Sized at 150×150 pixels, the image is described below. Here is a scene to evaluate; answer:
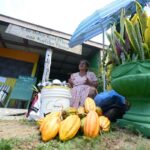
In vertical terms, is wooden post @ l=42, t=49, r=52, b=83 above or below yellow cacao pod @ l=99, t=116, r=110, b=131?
above

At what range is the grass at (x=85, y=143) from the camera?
2070mm

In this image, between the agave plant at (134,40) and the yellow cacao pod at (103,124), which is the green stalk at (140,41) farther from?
the yellow cacao pod at (103,124)

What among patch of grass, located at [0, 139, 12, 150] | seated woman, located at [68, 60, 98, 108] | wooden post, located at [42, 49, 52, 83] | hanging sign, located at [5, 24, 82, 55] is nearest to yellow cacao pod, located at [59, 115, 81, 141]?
patch of grass, located at [0, 139, 12, 150]

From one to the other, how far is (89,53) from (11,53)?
8.79ft

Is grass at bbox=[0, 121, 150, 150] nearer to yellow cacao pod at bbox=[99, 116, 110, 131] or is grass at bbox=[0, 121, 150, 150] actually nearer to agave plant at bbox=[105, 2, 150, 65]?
yellow cacao pod at bbox=[99, 116, 110, 131]

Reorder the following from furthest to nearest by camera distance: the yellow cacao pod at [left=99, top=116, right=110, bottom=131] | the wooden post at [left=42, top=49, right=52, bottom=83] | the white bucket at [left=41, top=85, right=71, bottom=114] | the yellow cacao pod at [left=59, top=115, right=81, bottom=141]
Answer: the wooden post at [left=42, top=49, right=52, bottom=83]
the white bucket at [left=41, top=85, right=71, bottom=114]
the yellow cacao pod at [left=99, top=116, right=110, bottom=131]
the yellow cacao pod at [left=59, top=115, right=81, bottom=141]

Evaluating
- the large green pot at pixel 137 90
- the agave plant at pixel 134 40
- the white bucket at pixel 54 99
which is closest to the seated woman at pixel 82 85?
the white bucket at pixel 54 99

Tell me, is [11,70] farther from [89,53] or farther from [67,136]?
[67,136]

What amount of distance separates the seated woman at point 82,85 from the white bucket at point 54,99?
1017mm

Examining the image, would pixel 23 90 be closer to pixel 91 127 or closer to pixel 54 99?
pixel 54 99

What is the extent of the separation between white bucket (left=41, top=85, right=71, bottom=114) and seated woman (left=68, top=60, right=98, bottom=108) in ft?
3.34

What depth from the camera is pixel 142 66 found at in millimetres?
2643

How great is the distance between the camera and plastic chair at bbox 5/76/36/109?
7.89 m

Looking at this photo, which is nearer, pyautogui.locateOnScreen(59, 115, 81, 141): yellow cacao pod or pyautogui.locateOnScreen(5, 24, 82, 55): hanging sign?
pyautogui.locateOnScreen(59, 115, 81, 141): yellow cacao pod
